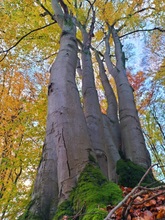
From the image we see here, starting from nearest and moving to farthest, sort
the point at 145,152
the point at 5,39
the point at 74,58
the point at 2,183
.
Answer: the point at 74,58
the point at 145,152
the point at 2,183
the point at 5,39

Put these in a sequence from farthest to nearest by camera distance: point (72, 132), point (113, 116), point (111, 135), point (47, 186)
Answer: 1. point (113, 116)
2. point (111, 135)
3. point (72, 132)
4. point (47, 186)

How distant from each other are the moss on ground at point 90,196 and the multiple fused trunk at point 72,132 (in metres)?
0.14

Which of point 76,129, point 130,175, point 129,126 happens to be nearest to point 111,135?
point 129,126

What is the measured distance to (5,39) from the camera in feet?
21.7

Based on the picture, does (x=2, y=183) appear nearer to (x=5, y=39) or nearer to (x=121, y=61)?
(x=5, y=39)

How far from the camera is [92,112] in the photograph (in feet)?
13.5

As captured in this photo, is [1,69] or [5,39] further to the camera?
[1,69]

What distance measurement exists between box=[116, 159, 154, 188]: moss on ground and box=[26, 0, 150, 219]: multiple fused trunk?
0.24 meters

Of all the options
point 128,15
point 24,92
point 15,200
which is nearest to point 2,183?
point 15,200

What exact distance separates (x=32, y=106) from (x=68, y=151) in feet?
15.3

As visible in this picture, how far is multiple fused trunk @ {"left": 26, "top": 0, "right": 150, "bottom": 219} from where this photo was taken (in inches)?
90.5

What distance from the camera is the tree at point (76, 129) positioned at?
7.54 feet

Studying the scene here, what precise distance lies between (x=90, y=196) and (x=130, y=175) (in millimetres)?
1827

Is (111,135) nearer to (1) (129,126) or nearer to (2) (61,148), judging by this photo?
(1) (129,126)
